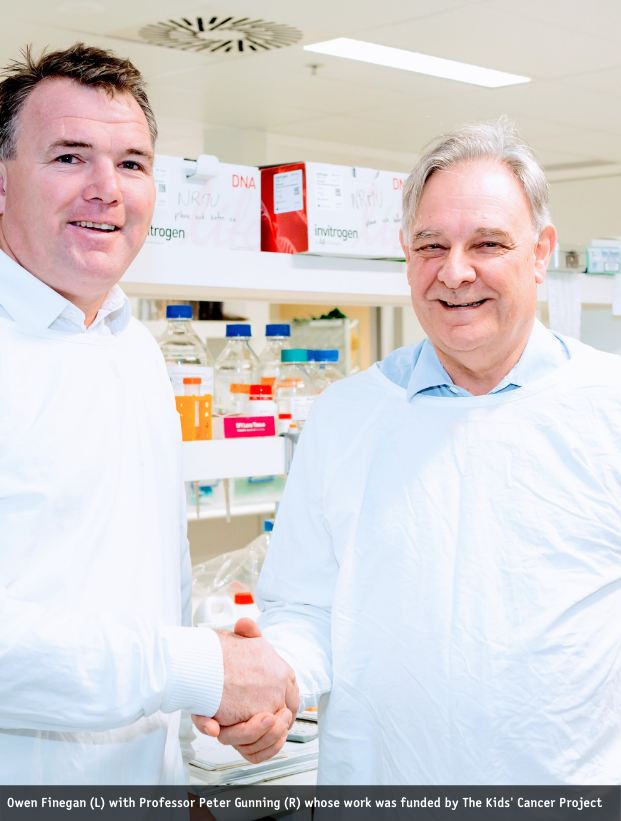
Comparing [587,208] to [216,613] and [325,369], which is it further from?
[216,613]

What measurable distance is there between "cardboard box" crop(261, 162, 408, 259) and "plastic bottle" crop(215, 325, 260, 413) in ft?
0.83

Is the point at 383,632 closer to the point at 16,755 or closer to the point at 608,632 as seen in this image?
the point at 608,632

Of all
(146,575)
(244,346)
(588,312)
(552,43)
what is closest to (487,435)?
(146,575)

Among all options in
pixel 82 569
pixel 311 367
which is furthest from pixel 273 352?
pixel 82 569

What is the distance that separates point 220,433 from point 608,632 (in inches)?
31.3

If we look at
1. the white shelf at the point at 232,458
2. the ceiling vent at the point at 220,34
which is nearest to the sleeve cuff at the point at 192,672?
the white shelf at the point at 232,458

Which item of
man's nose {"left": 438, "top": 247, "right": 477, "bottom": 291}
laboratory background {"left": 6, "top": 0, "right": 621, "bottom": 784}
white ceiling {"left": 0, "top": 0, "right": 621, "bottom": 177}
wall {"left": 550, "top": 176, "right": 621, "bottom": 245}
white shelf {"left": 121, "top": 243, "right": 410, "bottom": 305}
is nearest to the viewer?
man's nose {"left": 438, "top": 247, "right": 477, "bottom": 291}

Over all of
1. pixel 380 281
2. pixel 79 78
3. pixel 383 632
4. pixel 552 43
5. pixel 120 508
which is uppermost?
pixel 552 43

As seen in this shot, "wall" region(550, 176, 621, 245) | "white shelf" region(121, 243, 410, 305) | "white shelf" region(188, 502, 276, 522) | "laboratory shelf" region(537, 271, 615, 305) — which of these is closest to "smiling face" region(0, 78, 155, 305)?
"white shelf" region(121, 243, 410, 305)

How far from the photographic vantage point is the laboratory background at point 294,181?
166cm

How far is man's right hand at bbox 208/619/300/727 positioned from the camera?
49.3 inches

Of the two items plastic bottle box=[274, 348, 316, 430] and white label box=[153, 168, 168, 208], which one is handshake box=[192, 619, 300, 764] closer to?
plastic bottle box=[274, 348, 316, 430]

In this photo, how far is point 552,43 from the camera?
12.9 ft

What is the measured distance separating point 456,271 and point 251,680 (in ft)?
2.15
